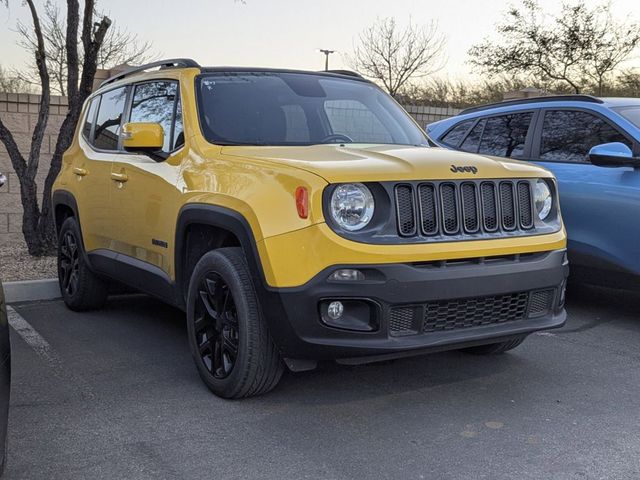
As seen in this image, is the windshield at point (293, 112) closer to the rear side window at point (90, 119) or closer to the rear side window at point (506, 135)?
the rear side window at point (506, 135)

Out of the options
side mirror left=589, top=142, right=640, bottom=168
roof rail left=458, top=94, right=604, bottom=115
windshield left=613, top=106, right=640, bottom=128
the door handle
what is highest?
roof rail left=458, top=94, right=604, bottom=115

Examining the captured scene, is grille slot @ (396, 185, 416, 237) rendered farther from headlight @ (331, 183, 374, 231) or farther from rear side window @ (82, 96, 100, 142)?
rear side window @ (82, 96, 100, 142)

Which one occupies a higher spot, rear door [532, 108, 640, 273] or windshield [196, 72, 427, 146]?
windshield [196, 72, 427, 146]

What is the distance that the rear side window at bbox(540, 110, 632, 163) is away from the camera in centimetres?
588

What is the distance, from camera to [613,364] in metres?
4.80

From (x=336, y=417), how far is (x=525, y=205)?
152 centimetres

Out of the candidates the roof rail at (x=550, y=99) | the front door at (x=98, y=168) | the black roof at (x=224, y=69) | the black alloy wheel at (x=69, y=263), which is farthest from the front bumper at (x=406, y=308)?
the black alloy wheel at (x=69, y=263)

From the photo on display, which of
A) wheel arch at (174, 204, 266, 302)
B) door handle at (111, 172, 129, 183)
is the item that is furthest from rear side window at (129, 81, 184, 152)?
wheel arch at (174, 204, 266, 302)

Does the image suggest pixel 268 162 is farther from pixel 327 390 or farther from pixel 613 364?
pixel 613 364

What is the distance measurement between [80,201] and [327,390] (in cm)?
277

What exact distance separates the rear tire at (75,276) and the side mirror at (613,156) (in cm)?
393

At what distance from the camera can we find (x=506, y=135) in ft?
21.9

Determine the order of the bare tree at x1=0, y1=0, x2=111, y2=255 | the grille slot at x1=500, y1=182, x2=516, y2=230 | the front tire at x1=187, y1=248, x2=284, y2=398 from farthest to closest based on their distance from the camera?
the bare tree at x1=0, y1=0, x2=111, y2=255 → the grille slot at x1=500, y1=182, x2=516, y2=230 → the front tire at x1=187, y1=248, x2=284, y2=398

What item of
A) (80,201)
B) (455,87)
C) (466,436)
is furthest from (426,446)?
(455,87)
